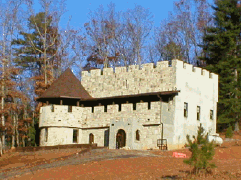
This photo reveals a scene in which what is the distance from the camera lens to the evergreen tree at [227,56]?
48.2 metres

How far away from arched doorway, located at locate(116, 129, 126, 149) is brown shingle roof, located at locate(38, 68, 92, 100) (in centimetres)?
476

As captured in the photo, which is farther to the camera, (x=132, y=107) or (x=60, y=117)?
(x=60, y=117)

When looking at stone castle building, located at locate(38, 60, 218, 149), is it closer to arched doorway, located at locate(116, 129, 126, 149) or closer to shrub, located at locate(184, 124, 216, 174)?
arched doorway, located at locate(116, 129, 126, 149)

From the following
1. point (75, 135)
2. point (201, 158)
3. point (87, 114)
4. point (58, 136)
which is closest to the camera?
point (201, 158)

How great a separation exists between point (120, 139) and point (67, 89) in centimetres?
640

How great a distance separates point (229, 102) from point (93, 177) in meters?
25.3

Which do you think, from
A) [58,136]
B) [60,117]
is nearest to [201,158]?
[58,136]

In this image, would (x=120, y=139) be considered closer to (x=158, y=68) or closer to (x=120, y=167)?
(x=158, y=68)

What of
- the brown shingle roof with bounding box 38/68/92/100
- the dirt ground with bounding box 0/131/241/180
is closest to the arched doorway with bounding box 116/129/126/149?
the dirt ground with bounding box 0/131/241/180

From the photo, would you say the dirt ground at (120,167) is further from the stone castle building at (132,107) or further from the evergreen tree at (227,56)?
the evergreen tree at (227,56)

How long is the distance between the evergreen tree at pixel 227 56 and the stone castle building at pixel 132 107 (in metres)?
4.17

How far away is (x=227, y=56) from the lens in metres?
50.2

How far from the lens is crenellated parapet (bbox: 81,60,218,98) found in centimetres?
4106

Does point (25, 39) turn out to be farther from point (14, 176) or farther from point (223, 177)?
point (223, 177)
